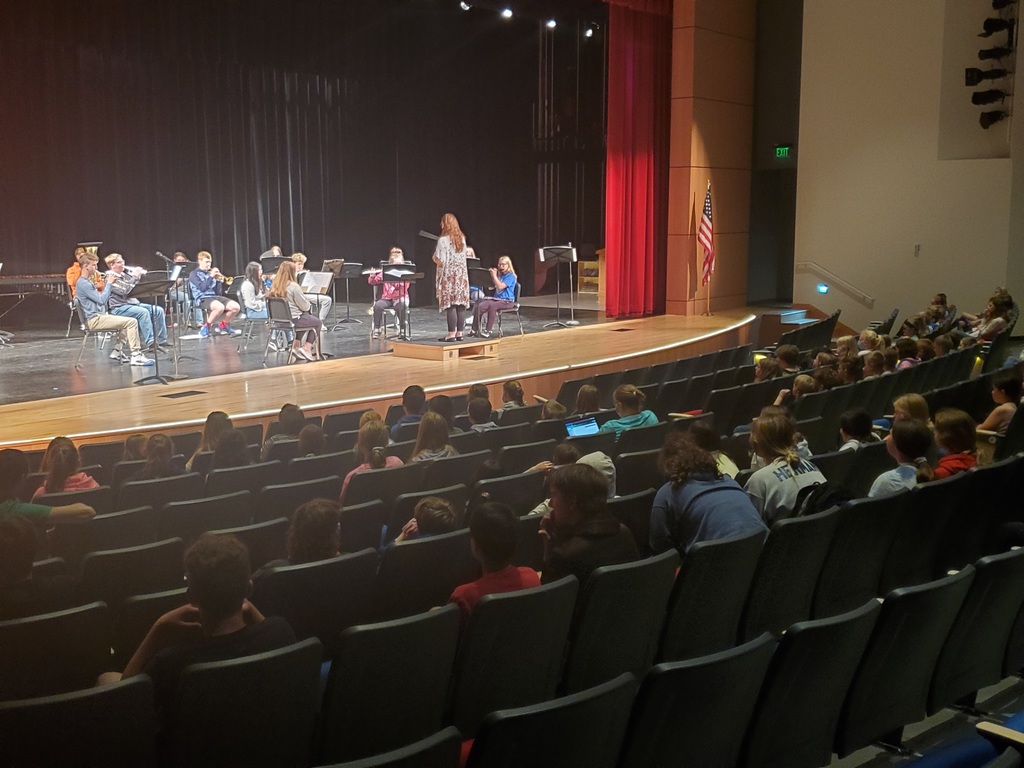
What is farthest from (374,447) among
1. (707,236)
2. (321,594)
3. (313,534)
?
(707,236)

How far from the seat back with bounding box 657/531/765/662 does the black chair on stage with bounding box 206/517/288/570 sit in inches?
60.0

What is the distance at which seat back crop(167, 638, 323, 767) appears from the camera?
227 cm

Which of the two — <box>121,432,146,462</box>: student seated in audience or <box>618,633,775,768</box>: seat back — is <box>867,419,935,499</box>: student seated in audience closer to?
<box>618,633,775,768</box>: seat back

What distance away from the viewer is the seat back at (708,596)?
316cm

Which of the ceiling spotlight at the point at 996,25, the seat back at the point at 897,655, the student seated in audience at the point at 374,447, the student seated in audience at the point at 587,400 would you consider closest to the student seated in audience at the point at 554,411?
the student seated in audience at the point at 587,400

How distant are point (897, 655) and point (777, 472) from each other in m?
1.39

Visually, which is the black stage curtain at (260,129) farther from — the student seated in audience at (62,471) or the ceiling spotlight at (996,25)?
the student seated in audience at (62,471)

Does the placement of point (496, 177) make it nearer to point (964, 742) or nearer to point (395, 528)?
point (395, 528)

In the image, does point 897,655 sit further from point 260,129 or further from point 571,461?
point 260,129

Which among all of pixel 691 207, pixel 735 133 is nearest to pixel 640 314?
pixel 691 207

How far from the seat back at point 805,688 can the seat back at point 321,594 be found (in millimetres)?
1247

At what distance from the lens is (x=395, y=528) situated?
427cm

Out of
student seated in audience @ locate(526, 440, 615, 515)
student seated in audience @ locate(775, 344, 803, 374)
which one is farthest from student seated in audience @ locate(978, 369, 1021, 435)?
student seated in audience @ locate(526, 440, 615, 515)

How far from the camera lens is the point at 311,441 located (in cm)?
573
